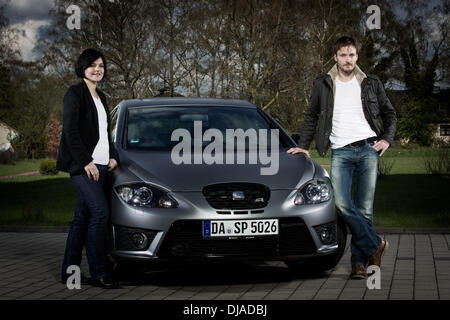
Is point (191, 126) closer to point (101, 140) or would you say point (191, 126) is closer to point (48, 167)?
point (101, 140)

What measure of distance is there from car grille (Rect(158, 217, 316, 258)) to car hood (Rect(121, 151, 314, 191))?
31cm

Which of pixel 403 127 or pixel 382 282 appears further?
pixel 403 127

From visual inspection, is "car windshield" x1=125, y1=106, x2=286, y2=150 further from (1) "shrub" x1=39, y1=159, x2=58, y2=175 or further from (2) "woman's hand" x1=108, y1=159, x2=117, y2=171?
(1) "shrub" x1=39, y1=159, x2=58, y2=175

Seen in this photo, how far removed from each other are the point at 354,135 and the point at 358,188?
0.51 m

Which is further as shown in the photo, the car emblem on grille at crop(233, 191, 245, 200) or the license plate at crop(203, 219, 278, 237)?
the car emblem on grille at crop(233, 191, 245, 200)

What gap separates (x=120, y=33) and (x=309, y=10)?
9582mm

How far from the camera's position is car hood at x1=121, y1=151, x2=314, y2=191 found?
19.2 ft

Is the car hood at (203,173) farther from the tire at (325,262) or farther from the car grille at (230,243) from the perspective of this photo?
the tire at (325,262)

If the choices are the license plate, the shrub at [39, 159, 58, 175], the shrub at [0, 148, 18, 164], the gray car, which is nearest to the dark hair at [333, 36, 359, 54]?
the gray car

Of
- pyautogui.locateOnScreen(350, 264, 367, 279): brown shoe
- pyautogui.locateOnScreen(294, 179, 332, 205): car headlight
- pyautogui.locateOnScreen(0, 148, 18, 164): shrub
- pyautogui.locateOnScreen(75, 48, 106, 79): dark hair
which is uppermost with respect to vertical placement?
pyautogui.locateOnScreen(75, 48, 106, 79): dark hair

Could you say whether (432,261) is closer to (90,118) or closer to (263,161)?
(263,161)

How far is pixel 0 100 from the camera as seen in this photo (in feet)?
168

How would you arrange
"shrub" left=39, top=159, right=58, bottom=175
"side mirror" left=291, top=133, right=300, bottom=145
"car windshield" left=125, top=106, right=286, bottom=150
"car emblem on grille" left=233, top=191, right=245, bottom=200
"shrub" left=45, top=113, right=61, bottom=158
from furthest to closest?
1. "shrub" left=45, top=113, right=61, bottom=158
2. "shrub" left=39, top=159, right=58, bottom=175
3. "side mirror" left=291, top=133, right=300, bottom=145
4. "car windshield" left=125, top=106, right=286, bottom=150
5. "car emblem on grille" left=233, top=191, right=245, bottom=200

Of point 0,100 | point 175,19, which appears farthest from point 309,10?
point 0,100
